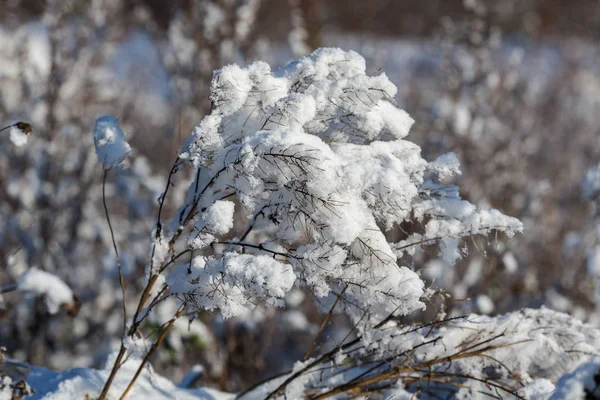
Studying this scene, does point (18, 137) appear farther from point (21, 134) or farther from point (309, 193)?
point (309, 193)

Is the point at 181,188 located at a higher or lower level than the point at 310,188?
higher

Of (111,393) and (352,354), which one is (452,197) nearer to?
(352,354)

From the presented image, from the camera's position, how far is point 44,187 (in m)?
5.32

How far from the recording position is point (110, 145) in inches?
74.6

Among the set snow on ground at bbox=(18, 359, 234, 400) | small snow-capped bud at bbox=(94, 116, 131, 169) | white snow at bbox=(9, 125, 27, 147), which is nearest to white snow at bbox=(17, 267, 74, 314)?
snow on ground at bbox=(18, 359, 234, 400)

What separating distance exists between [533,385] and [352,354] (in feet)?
1.95

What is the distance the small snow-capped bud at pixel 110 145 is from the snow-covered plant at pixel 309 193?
0.25 metres

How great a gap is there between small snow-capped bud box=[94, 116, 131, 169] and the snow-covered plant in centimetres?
25

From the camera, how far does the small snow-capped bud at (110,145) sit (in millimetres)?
1873

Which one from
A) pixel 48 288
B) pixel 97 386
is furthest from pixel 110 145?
pixel 48 288

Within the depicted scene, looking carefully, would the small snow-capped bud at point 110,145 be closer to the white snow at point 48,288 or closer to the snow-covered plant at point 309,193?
the snow-covered plant at point 309,193

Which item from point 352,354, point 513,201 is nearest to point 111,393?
point 352,354

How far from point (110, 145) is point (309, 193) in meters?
0.74

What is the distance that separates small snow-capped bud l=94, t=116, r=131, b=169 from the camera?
1.87 metres
